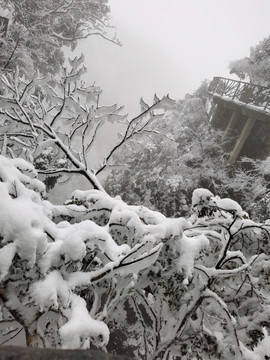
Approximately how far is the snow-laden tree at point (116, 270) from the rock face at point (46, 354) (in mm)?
A: 377

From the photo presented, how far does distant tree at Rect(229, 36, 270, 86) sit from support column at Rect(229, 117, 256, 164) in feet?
8.62

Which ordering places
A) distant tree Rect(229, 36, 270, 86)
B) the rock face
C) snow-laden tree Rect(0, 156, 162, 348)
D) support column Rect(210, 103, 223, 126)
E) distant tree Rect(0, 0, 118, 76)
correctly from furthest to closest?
support column Rect(210, 103, 223, 126), distant tree Rect(229, 36, 270, 86), distant tree Rect(0, 0, 118, 76), snow-laden tree Rect(0, 156, 162, 348), the rock face

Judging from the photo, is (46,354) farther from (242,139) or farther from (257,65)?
(257,65)

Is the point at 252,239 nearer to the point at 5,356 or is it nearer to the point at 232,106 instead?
the point at 5,356

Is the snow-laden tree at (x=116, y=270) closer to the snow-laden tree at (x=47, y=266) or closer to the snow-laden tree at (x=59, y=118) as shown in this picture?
the snow-laden tree at (x=47, y=266)

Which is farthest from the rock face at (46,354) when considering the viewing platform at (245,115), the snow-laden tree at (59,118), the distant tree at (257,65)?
the distant tree at (257,65)

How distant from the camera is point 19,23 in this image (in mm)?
11258

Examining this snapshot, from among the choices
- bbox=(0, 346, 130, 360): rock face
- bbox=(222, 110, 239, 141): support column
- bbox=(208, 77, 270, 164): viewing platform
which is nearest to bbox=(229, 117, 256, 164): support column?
bbox=(208, 77, 270, 164): viewing platform

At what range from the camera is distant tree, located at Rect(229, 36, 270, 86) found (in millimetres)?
12523

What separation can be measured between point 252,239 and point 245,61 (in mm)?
13330

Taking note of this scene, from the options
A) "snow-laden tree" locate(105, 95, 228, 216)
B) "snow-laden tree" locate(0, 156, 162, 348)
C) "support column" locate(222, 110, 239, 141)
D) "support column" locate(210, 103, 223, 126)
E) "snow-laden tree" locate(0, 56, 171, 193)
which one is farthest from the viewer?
"support column" locate(210, 103, 223, 126)

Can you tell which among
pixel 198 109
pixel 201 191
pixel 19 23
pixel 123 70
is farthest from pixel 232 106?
pixel 123 70

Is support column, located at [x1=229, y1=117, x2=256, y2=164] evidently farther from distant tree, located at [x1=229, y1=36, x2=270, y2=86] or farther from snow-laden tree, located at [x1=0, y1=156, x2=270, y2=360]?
snow-laden tree, located at [x1=0, y1=156, x2=270, y2=360]

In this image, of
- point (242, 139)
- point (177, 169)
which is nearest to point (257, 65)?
point (242, 139)
